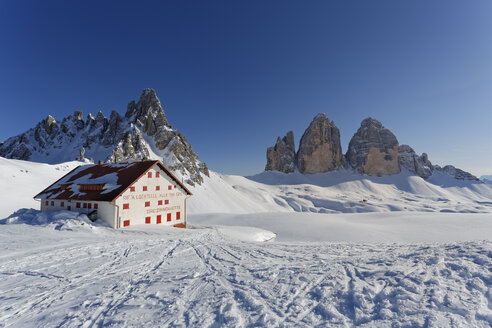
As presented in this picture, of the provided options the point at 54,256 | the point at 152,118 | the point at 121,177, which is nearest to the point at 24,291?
the point at 54,256

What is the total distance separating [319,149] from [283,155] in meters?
23.7

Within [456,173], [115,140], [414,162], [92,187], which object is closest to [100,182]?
[92,187]

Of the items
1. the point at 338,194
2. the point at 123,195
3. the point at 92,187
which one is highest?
the point at 92,187

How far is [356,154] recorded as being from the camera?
138625 mm

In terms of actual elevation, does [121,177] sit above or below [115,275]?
above

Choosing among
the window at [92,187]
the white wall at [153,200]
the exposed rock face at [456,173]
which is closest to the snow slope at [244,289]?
the white wall at [153,200]

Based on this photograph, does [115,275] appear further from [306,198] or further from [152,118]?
[306,198]

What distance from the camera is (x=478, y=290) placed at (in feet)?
17.5

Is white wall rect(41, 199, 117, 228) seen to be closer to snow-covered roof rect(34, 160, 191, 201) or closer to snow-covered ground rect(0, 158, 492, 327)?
snow-covered roof rect(34, 160, 191, 201)

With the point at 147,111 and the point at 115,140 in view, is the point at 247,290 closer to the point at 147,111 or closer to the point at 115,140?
the point at 115,140

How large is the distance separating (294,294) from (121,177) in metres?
19.5

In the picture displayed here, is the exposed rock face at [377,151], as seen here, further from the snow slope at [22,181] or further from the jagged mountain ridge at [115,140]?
the snow slope at [22,181]

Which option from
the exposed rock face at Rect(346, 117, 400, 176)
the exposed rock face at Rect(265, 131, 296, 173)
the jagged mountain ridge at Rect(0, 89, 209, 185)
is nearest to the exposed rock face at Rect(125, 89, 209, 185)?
the jagged mountain ridge at Rect(0, 89, 209, 185)

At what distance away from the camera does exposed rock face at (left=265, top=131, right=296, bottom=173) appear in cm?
13765
